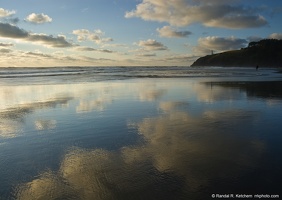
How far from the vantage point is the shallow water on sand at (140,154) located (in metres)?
5.19

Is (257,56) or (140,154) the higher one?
(257,56)

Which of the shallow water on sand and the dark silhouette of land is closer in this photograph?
the shallow water on sand

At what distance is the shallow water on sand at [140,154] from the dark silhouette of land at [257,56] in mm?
159577

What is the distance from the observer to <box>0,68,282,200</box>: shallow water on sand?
17.0ft

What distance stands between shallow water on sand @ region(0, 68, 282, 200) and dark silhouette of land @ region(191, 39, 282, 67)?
159577 mm

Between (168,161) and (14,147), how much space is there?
467 centimetres

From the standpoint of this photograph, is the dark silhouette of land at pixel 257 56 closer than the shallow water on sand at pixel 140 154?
No

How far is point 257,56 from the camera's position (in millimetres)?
166375

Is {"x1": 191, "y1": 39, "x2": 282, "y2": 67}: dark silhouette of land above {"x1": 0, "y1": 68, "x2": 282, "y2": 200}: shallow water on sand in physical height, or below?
above

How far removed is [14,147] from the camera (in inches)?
316

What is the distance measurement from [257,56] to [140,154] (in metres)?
177

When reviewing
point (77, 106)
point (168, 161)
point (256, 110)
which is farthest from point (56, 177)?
point (256, 110)

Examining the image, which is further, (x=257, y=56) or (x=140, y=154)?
(x=257, y=56)

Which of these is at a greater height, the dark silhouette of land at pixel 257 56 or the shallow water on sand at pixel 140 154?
the dark silhouette of land at pixel 257 56
